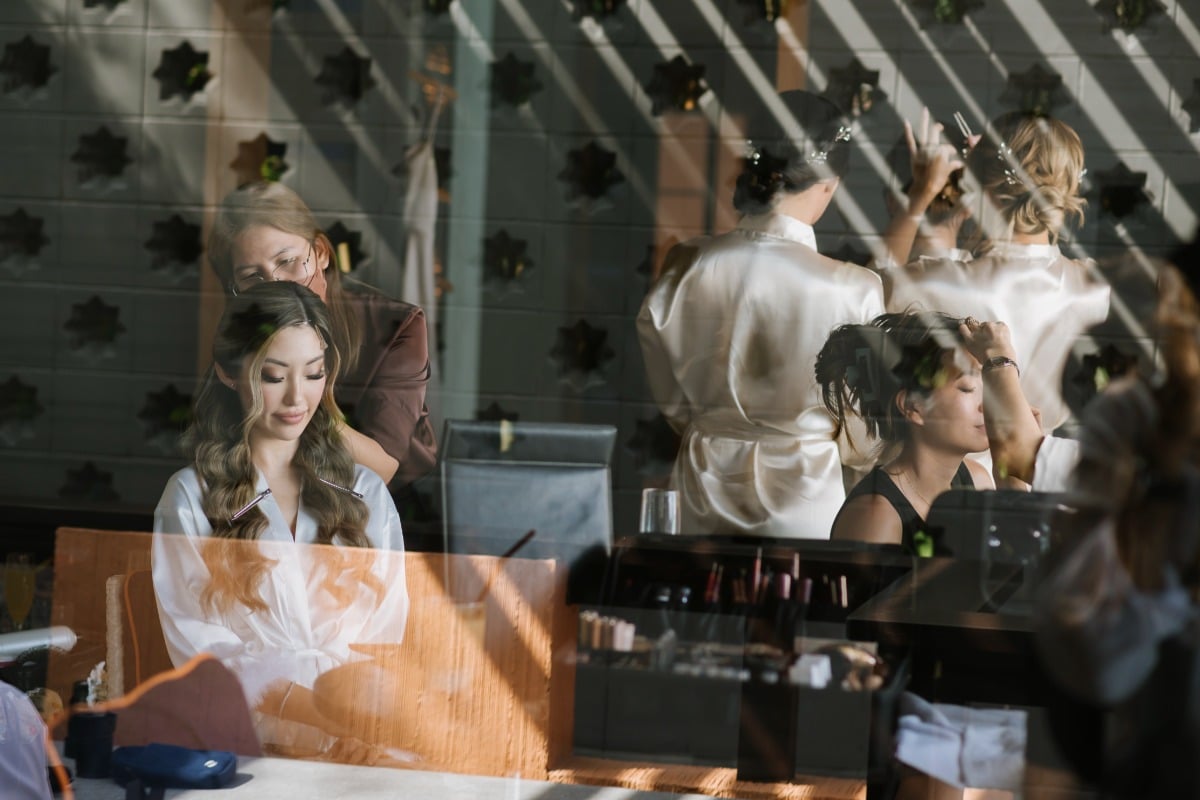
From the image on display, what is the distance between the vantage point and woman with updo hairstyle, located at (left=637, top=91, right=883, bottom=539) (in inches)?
136

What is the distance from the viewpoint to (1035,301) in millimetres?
3312

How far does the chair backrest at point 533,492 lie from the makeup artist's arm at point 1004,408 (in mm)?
1106

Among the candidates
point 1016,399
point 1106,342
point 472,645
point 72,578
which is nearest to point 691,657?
point 472,645

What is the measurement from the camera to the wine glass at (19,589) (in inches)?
142

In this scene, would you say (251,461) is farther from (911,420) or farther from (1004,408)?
(1004,408)

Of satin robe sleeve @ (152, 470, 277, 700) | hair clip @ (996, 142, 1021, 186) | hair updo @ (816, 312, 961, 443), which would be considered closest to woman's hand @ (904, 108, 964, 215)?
hair clip @ (996, 142, 1021, 186)

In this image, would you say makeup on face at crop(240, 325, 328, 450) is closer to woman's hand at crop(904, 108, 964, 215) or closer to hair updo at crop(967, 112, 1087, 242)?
woman's hand at crop(904, 108, 964, 215)

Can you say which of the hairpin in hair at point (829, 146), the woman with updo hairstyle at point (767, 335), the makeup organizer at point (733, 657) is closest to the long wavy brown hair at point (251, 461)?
the makeup organizer at point (733, 657)

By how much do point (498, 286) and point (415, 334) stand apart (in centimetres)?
34

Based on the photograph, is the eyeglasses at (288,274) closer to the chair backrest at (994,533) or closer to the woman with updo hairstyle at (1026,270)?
the woman with updo hairstyle at (1026,270)

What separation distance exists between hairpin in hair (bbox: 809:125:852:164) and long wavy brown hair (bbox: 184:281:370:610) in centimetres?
141

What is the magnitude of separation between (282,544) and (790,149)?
1.76 m

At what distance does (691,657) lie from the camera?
3.89 meters

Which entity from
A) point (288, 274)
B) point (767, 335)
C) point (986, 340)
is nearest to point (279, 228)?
point (288, 274)
